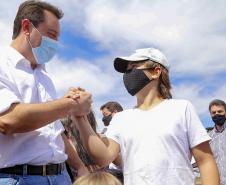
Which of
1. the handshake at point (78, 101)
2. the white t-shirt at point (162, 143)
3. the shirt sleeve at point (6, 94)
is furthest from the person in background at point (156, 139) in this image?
the shirt sleeve at point (6, 94)

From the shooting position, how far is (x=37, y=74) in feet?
11.8

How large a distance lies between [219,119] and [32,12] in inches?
213

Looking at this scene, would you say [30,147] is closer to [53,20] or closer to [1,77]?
[1,77]

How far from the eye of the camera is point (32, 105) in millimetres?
3146

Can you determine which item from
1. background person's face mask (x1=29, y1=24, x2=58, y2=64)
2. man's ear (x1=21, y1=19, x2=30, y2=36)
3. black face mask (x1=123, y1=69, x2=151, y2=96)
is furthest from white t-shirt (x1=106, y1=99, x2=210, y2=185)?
man's ear (x1=21, y1=19, x2=30, y2=36)

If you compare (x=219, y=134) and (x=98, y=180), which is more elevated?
(x=219, y=134)

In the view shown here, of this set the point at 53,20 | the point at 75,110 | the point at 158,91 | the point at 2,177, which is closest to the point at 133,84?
the point at 158,91

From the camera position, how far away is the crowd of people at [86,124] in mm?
3168

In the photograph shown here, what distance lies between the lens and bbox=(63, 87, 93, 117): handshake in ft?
10.9

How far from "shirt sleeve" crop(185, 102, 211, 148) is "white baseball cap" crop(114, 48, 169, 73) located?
18.6 inches

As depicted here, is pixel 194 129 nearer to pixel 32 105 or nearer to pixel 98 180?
pixel 98 180

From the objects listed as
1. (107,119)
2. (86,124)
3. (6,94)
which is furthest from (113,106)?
(6,94)

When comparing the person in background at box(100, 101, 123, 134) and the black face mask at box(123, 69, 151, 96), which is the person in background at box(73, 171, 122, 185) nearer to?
the black face mask at box(123, 69, 151, 96)

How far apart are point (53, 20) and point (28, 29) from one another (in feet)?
0.77
